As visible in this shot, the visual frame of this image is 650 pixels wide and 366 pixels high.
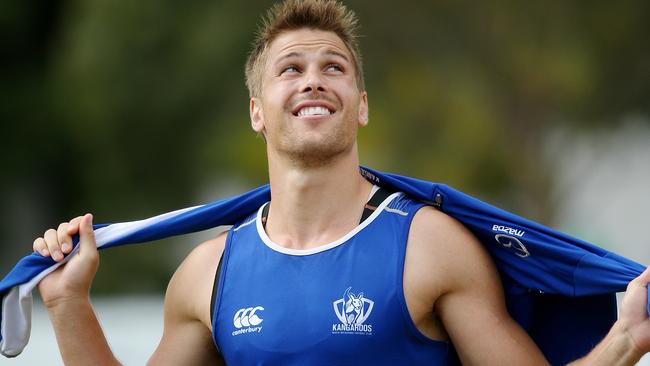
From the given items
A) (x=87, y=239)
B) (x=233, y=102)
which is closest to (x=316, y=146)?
(x=87, y=239)

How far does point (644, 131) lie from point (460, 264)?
1330cm

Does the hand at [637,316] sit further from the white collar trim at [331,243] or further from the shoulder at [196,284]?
the shoulder at [196,284]

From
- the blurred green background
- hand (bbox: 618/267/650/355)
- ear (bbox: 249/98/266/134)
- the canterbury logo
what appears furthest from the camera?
the blurred green background

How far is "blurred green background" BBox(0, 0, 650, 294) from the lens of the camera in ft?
51.4

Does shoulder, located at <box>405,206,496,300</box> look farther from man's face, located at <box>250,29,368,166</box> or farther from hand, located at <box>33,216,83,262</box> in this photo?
hand, located at <box>33,216,83,262</box>

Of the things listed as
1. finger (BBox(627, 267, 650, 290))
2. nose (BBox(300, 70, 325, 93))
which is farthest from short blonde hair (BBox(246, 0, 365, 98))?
finger (BBox(627, 267, 650, 290))

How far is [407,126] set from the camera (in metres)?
17.8

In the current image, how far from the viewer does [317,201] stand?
15.1ft

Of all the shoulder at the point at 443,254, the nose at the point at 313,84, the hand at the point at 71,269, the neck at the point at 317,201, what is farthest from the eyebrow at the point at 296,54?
the hand at the point at 71,269

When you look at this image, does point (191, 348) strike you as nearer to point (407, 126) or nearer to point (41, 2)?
point (407, 126)

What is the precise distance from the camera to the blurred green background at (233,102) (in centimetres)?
1566

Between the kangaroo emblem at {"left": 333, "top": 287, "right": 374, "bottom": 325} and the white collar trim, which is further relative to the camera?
the white collar trim

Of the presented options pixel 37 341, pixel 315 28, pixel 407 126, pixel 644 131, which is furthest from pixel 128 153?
pixel 315 28

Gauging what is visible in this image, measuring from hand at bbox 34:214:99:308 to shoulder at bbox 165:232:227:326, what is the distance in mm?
332
